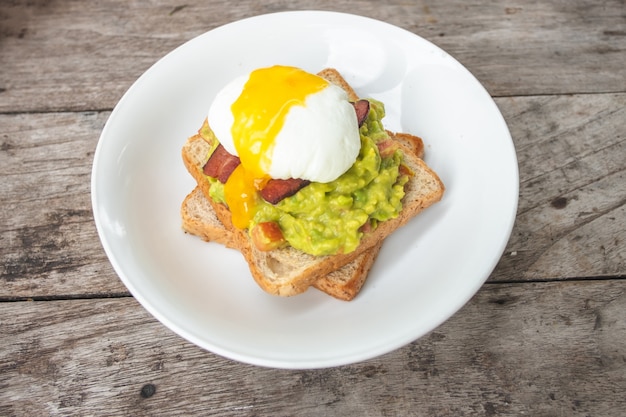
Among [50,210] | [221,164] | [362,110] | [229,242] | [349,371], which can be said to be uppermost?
[362,110]

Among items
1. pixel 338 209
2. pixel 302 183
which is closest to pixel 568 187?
pixel 338 209

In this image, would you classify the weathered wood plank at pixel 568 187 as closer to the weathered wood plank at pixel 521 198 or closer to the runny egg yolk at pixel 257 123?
the weathered wood plank at pixel 521 198

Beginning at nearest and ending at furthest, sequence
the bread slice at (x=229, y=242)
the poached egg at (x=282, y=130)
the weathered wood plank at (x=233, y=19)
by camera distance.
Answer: the poached egg at (x=282, y=130)
the bread slice at (x=229, y=242)
the weathered wood plank at (x=233, y=19)

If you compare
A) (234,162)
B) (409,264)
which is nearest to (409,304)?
(409,264)

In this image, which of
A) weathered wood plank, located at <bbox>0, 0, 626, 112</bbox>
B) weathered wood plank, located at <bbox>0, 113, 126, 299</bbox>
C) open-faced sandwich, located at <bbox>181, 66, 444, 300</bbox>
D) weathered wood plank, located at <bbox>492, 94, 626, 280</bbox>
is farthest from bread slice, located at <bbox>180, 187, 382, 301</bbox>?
weathered wood plank, located at <bbox>0, 0, 626, 112</bbox>

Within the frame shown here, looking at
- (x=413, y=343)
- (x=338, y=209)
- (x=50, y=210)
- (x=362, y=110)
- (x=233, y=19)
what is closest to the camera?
(x=338, y=209)

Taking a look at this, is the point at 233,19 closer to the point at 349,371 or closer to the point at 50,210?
the point at 50,210

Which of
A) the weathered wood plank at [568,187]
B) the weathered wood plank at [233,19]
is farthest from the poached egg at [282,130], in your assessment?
the weathered wood plank at [233,19]
